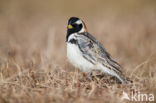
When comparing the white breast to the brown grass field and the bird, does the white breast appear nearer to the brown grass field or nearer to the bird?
the bird

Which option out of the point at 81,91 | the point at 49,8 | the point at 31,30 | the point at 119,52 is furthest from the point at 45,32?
the point at 81,91

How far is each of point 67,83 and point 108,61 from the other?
118cm

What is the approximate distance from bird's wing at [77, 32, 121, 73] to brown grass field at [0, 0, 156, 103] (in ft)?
1.12

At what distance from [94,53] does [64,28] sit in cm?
591

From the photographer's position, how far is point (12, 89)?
5.14 metres

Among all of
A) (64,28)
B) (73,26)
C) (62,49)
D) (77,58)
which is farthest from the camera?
(64,28)

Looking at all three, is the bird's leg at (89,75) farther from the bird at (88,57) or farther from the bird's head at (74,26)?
the bird's head at (74,26)

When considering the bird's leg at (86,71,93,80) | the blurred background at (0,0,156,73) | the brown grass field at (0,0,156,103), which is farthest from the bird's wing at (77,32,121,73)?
the blurred background at (0,0,156,73)

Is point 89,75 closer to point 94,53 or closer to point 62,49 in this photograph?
point 94,53

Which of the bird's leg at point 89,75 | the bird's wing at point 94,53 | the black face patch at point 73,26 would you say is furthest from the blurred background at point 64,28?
the bird's leg at point 89,75

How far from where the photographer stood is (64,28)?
41.0ft

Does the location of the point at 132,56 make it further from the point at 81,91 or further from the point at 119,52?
the point at 81,91

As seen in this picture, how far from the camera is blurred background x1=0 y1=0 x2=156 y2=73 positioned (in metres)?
9.35

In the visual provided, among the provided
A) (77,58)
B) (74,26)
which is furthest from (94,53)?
(74,26)
